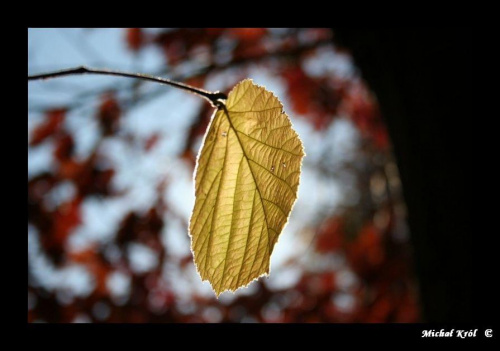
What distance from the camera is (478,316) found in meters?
1.57

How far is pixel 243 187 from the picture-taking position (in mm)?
758

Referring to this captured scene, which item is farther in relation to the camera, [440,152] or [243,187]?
[440,152]

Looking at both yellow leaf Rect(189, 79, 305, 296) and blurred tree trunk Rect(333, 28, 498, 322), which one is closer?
yellow leaf Rect(189, 79, 305, 296)

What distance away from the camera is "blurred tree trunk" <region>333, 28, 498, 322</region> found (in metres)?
1.59

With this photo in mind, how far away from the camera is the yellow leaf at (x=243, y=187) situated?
70 centimetres

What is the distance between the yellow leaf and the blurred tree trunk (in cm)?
116

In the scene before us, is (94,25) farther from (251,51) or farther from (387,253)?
(387,253)

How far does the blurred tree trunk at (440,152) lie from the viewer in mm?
1595

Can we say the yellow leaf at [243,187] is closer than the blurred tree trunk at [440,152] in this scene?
Yes

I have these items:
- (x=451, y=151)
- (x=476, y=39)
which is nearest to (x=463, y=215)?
(x=451, y=151)

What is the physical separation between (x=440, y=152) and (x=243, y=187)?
1.22m

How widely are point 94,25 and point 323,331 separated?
128 cm

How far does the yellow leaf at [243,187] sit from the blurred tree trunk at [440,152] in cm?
116

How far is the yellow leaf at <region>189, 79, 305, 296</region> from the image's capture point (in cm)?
70
